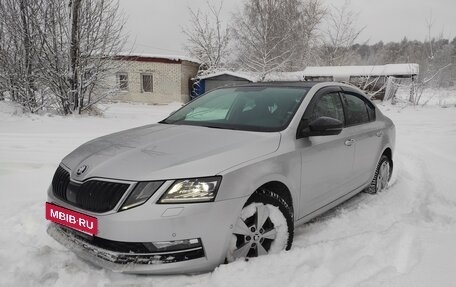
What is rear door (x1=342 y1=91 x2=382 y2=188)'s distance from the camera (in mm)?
4023

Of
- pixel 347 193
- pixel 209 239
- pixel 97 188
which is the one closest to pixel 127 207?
pixel 97 188

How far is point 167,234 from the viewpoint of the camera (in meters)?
2.26

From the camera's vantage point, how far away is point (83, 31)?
39.1 feet

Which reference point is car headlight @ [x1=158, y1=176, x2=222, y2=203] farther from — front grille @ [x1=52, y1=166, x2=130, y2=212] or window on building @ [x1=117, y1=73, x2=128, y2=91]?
window on building @ [x1=117, y1=73, x2=128, y2=91]

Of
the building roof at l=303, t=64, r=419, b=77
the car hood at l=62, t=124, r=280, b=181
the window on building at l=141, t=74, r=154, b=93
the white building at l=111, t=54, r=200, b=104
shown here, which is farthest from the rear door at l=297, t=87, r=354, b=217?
the building roof at l=303, t=64, r=419, b=77

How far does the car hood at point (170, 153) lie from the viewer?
2377mm

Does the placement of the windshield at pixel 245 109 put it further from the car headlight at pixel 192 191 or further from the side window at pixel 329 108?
the car headlight at pixel 192 191

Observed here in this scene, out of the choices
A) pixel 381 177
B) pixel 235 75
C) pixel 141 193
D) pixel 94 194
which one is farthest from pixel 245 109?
pixel 235 75

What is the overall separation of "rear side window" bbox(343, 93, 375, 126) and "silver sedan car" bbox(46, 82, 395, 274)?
1.51ft

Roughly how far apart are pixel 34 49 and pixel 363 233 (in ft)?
38.1

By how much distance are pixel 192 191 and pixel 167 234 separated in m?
0.31

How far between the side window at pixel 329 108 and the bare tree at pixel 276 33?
888 inches

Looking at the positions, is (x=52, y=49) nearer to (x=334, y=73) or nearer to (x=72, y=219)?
(x=72, y=219)

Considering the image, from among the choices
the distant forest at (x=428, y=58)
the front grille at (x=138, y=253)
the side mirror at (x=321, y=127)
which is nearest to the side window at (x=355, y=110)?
the side mirror at (x=321, y=127)
